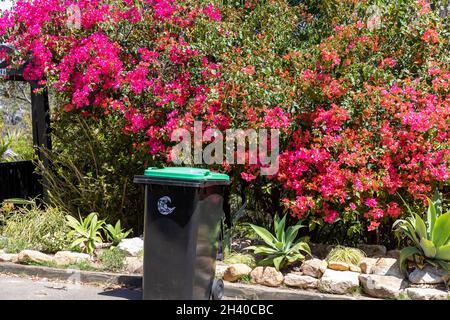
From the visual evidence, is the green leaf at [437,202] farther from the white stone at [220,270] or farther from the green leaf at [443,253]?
the white stone at [220,270]

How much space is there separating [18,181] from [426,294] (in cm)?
668

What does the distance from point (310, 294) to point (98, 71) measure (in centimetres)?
410

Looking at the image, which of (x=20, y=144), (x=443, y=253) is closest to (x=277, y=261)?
(x=443, y=253)

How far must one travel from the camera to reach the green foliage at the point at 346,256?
21.6 ft

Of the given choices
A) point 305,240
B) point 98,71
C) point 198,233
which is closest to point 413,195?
point 305,240

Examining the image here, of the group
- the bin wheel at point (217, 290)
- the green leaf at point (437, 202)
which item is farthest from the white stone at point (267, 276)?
the green leaf at point (437, 202)

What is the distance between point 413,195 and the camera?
6723 millimetres

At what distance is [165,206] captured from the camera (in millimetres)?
5520

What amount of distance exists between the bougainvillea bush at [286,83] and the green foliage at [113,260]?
1445 mm

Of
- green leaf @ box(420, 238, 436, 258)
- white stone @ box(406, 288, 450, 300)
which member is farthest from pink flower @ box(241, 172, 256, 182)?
white stone @ box(406, 288, 450, 300)

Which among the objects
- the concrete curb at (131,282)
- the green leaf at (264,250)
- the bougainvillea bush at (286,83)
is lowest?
the concrete curb at (131,282)

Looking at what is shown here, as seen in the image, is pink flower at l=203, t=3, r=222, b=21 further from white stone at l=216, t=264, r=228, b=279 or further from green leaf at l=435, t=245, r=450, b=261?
green leaf at l=435, t=245, r=450, b=261

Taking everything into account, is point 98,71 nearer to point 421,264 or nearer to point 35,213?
point 35,213

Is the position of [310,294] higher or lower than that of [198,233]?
lower
